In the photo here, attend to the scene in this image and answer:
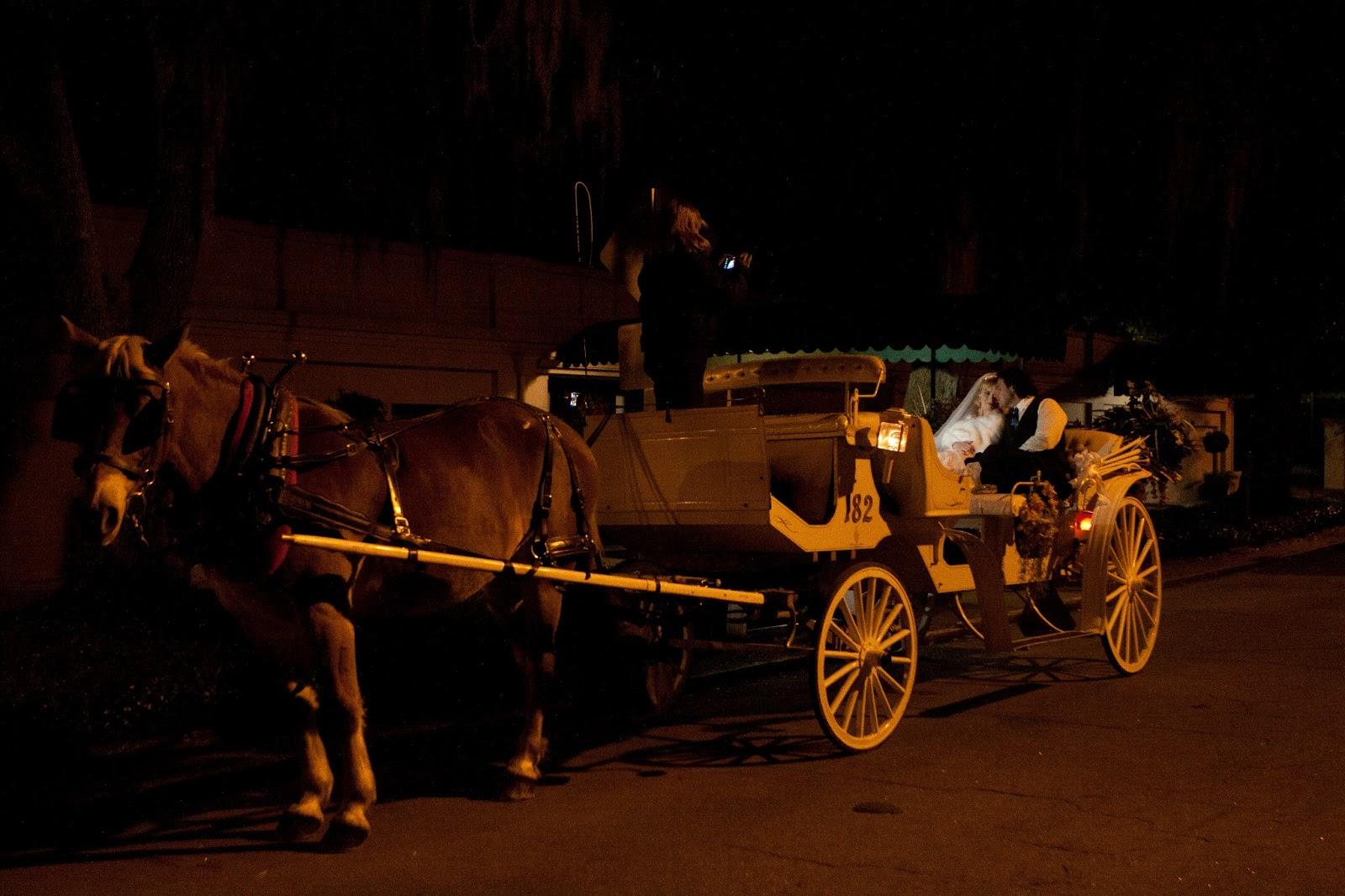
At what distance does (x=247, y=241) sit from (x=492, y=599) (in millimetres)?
8079

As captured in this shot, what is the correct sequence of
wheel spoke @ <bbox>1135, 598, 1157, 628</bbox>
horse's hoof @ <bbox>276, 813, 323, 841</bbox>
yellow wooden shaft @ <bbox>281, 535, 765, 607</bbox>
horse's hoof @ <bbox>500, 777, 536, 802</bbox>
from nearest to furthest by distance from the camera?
yellow wooden shaft @ <bbox>281, 535, 765, 607</bbox>, horse's hoof @ <bbox>276, 813, 323, 841</bbox>, horse's hoof @ <bbox>500, 777, 536, 802</bbox>, wheel spoke @ <bbox>1135, 598, 1157, 628</bbox>

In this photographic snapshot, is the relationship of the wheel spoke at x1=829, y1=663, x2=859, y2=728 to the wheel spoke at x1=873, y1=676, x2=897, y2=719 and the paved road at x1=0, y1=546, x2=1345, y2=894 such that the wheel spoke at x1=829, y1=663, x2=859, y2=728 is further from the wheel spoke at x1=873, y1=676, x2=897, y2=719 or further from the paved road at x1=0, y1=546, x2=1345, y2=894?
the paved road at x1=0, y1=546, x2=1345, y2=894

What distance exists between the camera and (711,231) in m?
7.52

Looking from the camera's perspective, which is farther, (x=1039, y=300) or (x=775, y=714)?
(x=1039, y=300)

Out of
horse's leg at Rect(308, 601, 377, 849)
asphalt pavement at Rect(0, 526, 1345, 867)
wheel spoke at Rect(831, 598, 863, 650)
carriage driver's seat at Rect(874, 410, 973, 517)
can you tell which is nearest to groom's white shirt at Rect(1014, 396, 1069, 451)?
carriage driver's seat at Rect(874, 410, 973, 517)

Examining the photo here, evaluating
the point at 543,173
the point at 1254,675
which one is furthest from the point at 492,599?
the point at 543,173

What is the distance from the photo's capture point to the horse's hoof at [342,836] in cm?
540

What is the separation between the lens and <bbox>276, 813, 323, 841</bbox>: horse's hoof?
553 cm

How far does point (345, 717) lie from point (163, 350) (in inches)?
66.4

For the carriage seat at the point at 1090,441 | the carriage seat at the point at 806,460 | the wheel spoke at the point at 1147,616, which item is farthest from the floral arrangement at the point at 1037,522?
the carriage seat at the point at 806,460

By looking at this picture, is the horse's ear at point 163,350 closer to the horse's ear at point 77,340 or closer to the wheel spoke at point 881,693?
the horse's ear at point 77,340

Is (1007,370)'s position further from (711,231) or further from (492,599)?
(492,599)

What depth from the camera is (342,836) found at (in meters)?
5.40

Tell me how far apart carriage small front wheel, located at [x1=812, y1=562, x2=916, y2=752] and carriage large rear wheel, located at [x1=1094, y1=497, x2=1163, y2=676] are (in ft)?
6.95
